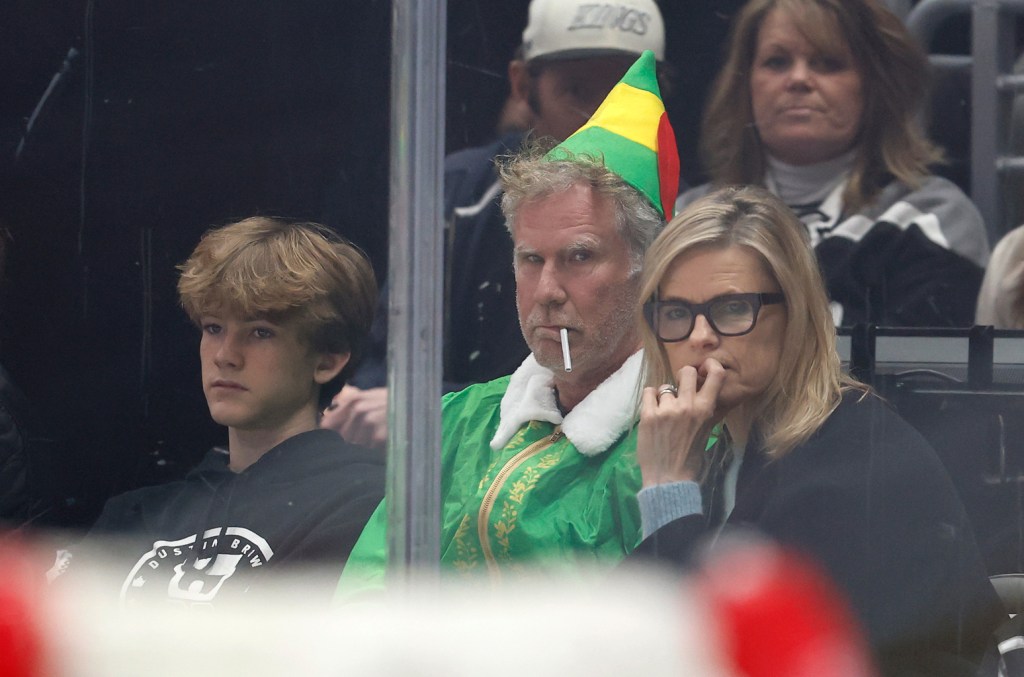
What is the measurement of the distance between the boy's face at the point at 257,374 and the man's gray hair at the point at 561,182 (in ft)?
1.71

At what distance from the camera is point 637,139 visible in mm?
2623

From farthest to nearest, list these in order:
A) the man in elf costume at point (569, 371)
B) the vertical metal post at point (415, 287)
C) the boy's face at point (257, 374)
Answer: the boy's face at point (257, 374) → the man in elf costume at point (569, 371) → the vertical metal post at point (415, 287)

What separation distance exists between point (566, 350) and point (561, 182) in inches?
12.3

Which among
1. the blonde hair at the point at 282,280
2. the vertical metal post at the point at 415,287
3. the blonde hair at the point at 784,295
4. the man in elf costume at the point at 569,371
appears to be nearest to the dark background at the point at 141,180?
the blonde hair at the point at 282,280

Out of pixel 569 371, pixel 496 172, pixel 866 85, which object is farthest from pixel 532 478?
pixel 866 85

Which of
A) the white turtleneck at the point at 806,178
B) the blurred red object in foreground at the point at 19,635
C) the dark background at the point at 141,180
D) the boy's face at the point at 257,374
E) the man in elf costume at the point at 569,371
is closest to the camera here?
the blurred red object in foreground at the point at 19,635

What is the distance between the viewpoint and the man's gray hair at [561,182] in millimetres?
2680

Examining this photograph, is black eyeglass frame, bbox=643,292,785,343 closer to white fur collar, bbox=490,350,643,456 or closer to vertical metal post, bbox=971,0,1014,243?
white fur collar, bbox=490,350,643,456

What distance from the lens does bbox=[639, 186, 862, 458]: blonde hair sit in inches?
101

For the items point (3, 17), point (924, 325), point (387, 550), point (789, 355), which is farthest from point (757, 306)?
point (3, 17)

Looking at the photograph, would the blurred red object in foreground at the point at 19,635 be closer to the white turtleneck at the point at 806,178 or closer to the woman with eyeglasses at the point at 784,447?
the woman with eyeglasses at the point at 784,447

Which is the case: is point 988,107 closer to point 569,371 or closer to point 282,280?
point 569,371

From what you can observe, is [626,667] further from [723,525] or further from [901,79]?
[901,79]

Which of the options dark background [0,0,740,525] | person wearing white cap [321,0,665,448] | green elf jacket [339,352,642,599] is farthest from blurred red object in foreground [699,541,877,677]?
dark background [0,0,740,525]
